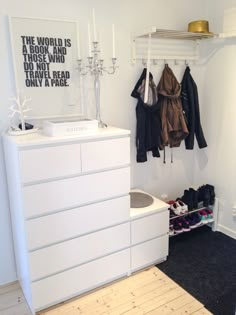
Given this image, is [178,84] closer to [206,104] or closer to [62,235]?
[206,104]

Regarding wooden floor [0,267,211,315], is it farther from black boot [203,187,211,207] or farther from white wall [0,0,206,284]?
black boot [203,187,211,207]

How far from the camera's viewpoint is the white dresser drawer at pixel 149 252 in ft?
7.71

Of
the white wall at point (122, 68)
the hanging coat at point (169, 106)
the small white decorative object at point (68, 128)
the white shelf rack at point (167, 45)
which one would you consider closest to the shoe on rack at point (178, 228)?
the white wall at point (122, 68)

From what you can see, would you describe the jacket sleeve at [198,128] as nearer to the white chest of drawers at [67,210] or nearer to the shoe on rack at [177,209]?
the shoe on rack at [177,209]

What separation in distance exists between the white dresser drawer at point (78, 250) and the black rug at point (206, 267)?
55 centimetres

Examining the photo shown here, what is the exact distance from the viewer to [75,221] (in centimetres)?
200

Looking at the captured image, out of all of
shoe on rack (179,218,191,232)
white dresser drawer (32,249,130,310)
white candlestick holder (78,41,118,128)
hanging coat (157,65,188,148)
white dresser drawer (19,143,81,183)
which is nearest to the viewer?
white dresser drawer (19,143,81,183)

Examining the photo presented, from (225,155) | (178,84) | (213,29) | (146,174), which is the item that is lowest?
(146,174)

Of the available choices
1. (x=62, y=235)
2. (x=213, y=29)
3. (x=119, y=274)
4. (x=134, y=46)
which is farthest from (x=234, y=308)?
(x=213, y=29)

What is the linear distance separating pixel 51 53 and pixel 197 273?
211 cm

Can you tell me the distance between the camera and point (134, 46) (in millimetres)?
2529

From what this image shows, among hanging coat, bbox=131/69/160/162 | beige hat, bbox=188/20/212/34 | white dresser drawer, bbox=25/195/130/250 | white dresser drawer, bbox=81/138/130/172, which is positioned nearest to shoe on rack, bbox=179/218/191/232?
hanging coat, bbox=131/69/160/162

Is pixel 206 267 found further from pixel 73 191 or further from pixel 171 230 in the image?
pixel 73 191

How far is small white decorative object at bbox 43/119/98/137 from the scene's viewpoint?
1884 millimetres
